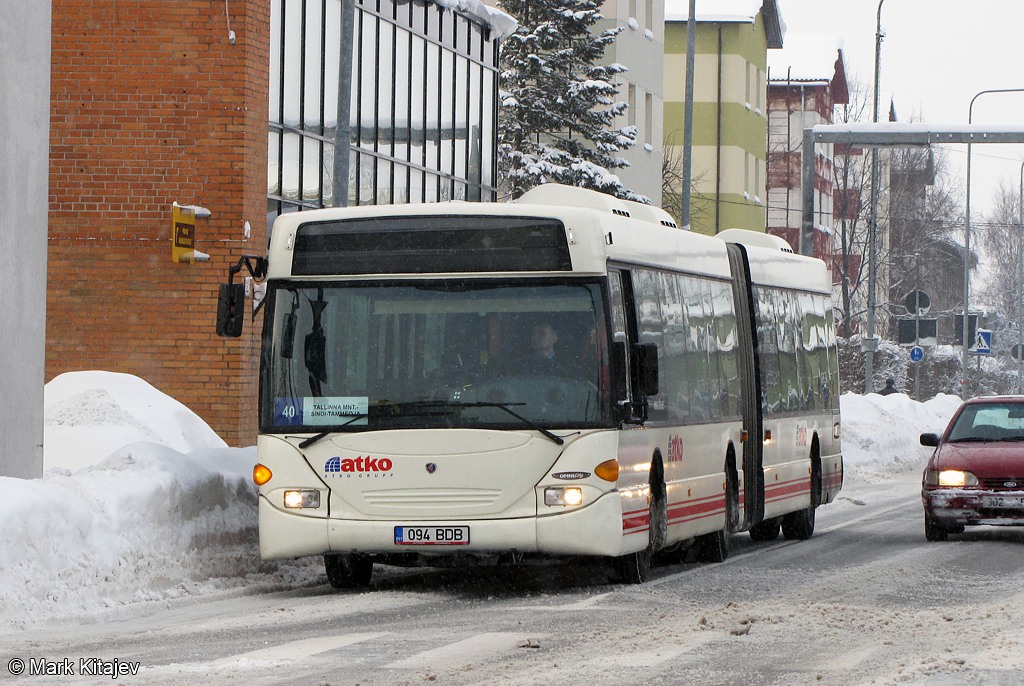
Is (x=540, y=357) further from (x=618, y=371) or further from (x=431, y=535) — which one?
(x=431, y=535)

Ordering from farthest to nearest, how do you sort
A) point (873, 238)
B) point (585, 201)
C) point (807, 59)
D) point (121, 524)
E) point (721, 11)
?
point (807, 59)
point (721, 11)
point (873, 238)
point (585, 201)
point (121, 524)

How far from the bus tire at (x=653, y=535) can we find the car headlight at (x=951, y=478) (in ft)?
15.9

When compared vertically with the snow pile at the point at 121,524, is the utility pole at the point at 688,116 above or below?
above

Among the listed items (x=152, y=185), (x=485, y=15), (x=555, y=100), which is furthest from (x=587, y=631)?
(x=555, y=100)

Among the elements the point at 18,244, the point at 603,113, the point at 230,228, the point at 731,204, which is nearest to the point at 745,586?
the point at 18,244

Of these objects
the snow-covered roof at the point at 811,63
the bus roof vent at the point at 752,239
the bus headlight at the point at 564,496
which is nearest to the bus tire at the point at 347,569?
the bus headlight at the point at 564,496

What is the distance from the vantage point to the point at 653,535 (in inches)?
567

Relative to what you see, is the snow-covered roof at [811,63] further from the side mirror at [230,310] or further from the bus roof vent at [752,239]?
the side mirror at [230,310]

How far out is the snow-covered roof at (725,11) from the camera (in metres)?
72.5

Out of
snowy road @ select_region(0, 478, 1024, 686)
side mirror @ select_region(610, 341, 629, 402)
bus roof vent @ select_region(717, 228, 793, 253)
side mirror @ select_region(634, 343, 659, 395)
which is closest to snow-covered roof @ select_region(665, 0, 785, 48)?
bus roof vent @ select_region(717, 228, 793, 253)

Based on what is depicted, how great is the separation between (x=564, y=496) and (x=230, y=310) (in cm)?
270

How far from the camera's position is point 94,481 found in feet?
44.3

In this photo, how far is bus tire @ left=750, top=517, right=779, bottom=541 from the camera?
65.9 feet

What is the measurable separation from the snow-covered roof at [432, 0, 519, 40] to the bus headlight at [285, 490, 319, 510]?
64.4ft
